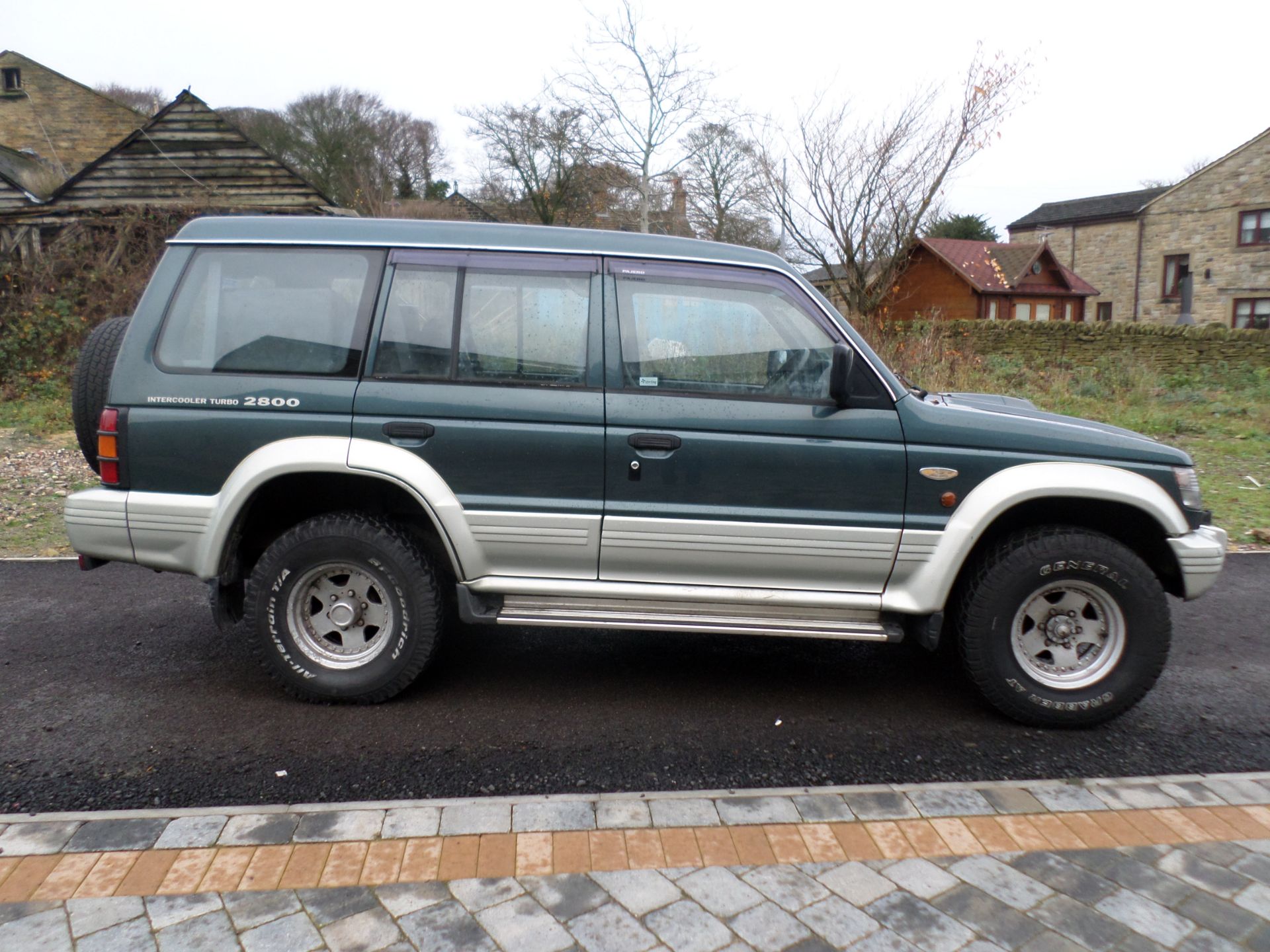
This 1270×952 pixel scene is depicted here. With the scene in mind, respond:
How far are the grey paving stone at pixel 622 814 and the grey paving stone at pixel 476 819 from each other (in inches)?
12.0

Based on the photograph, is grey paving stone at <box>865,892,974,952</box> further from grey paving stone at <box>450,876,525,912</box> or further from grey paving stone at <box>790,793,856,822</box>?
grey paving stone at <box>450,876,525,912</box>

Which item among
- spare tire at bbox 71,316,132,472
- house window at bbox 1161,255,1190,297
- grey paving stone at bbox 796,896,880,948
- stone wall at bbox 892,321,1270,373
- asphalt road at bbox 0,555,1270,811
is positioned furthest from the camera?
house window at bbox 1161,255,1190,297

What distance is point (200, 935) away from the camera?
249 centimetres

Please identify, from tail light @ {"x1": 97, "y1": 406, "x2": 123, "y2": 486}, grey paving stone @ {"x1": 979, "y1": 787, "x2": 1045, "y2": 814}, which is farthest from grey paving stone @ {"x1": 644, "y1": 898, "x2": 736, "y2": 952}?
tail light @ {"x1": 97, "y1": 406, "x2": 123, "y2": 486}

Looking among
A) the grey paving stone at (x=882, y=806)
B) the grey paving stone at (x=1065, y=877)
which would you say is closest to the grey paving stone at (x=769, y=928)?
the grey paving stone at (x=882, y=806)

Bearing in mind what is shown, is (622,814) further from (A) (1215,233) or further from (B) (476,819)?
(A) (1215,233)

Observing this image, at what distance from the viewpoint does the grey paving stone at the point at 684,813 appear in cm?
310

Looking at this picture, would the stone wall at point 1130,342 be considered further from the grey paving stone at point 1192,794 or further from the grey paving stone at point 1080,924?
the grey paving stone at point 1080,924

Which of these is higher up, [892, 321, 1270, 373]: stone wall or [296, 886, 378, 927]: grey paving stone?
[892, 321, 1270, 373]: stone wall

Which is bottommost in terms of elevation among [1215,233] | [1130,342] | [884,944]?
[884,944]

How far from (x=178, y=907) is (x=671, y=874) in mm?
1402

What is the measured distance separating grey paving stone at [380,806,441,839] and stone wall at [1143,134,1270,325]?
132 feet

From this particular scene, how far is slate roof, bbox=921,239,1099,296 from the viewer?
1494 inches

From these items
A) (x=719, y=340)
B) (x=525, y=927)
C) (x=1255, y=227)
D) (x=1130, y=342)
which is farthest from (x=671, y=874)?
(x=1255, y=227)
